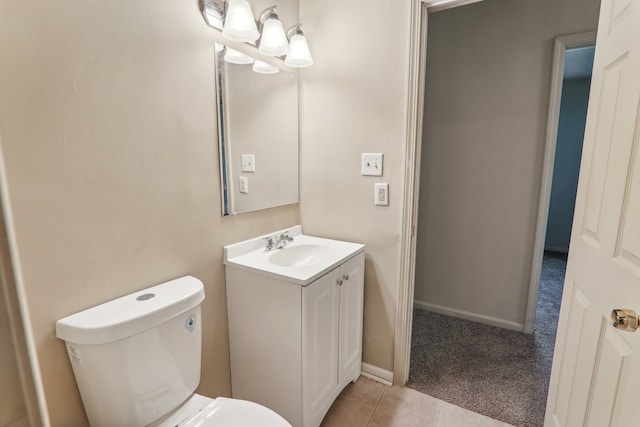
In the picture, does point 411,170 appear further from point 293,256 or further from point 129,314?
point 129,314

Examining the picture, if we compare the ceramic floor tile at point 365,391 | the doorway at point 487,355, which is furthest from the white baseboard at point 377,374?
the doorway at point 487,355

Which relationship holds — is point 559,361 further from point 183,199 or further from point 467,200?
point 183,199

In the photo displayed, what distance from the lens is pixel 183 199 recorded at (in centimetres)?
131

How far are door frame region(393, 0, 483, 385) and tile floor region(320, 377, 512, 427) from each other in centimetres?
13

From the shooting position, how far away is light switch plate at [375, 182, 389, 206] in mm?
1710

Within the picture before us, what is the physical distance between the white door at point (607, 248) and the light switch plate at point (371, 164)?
0.85m

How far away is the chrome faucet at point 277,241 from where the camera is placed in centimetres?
168

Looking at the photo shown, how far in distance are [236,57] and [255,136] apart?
38cm

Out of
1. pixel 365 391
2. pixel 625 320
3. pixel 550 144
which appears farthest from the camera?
pixel 550 144

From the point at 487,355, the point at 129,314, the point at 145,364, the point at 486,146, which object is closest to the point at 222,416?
the point at 145,364

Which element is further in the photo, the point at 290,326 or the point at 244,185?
the point at 244,185

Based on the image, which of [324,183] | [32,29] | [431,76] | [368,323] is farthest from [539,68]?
[32,29]

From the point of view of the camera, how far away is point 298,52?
1.63m

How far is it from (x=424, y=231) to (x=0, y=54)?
8.41 ft
